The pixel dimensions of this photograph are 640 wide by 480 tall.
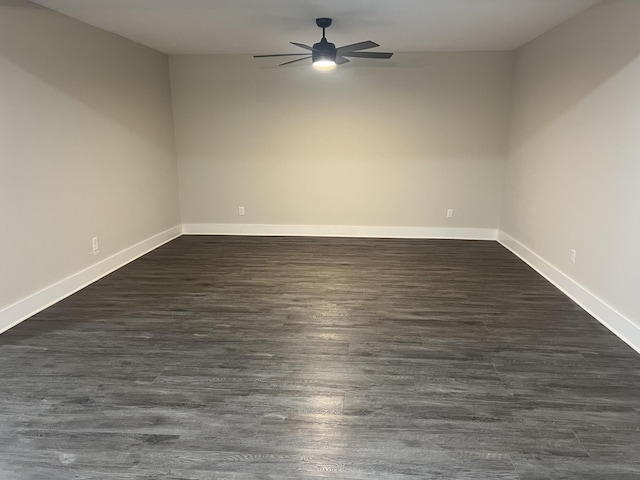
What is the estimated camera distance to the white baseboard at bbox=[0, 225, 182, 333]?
3.23 m

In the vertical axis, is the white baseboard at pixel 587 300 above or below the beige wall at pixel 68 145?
below

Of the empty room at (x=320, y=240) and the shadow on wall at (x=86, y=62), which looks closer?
the empty room at (x=320, y=240)

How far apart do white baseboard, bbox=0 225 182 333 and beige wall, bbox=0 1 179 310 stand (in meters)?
0.06

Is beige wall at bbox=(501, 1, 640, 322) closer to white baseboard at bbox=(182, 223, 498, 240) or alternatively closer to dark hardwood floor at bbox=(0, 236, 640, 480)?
dark hardwood floor at bbox=(0, 236, 640, 480)

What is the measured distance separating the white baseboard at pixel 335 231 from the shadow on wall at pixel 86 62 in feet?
4.39

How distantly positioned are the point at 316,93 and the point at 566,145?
305 cm

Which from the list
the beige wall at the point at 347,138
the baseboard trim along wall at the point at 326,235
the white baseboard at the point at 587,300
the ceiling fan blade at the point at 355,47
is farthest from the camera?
the beige wall at the point at 347,138

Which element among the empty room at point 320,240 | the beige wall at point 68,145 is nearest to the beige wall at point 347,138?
the empty room at point 320,240

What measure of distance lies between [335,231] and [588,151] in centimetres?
326

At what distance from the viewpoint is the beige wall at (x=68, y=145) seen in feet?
10.5

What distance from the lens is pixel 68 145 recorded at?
150 inches

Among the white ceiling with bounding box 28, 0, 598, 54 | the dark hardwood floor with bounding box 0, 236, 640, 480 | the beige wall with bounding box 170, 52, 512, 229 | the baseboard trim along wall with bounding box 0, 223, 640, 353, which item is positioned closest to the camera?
the dark hardwood floor with bounding box 0, 236, 640, 480

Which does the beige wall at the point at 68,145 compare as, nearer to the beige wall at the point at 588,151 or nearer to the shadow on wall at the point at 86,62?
the shadow on wall at the point at 86,62

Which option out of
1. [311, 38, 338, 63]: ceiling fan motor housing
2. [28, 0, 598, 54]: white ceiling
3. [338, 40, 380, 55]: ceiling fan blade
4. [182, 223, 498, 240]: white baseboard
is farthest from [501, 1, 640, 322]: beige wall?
[311, 38, 338, 63]: ceiling fan motor housing
